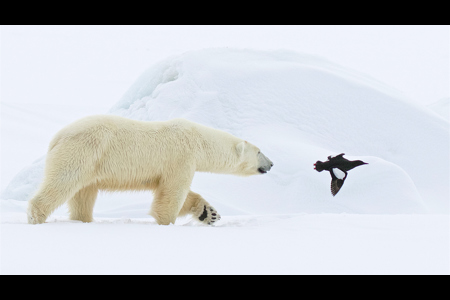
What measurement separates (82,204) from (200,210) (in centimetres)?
114

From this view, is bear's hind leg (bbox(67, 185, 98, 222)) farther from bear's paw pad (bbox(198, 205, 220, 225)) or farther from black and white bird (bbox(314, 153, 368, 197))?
black and white bird (bbox(314, 153, 368, 197))

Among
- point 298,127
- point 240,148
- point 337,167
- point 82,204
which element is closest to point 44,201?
point 82,204

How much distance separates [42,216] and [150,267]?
1794 millimetres

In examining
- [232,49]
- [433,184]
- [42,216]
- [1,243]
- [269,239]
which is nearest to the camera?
A: [1,243]

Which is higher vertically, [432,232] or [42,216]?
[432,232]

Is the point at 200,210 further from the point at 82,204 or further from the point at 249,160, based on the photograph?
the point at 82,204

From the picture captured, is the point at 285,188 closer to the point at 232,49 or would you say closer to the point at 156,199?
the point at 156,199

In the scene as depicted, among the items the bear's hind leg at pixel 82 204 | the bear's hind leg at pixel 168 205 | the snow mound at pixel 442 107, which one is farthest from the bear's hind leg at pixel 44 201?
the snow mound at pixel 442 107

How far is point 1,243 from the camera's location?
2.67m

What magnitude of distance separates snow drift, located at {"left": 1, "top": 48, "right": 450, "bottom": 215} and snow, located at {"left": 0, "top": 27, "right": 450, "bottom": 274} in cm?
2

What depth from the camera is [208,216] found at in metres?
4.59

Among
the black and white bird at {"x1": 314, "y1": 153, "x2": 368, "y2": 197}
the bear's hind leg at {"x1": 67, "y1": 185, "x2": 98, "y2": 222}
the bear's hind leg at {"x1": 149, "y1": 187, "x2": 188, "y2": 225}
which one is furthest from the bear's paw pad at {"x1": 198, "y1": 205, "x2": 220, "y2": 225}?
the black and white bird at {"x1": 314, "y1": 153, "x2": 368, "y2": 197}

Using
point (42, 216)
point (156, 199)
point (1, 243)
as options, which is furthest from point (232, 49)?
point (1, 243)

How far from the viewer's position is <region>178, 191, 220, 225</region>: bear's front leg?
4.59 meters
